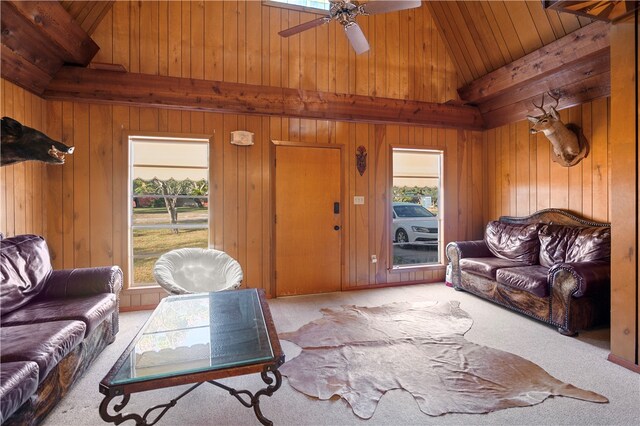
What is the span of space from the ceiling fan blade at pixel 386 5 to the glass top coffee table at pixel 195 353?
2.60 m

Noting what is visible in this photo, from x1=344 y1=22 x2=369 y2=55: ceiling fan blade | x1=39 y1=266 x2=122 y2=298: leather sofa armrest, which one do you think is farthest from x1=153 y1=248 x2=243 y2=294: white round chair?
x1=344 y1=22 x2=369 y2=55: ceiling fan blade

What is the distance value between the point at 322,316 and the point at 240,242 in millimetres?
1447

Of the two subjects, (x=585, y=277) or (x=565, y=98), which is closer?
(x=585, y=277)

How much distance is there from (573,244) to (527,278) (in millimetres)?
748

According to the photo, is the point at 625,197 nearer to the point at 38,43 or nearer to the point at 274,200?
the point at 274,200

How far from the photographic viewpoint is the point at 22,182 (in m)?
3.11

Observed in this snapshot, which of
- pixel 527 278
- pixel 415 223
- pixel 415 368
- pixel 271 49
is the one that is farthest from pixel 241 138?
pixel 527 278

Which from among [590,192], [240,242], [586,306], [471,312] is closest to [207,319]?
[240,242]

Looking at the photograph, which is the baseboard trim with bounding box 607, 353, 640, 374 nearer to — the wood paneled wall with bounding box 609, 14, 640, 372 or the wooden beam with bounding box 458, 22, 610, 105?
the wood paneled wall with bounding box 609, 14, 640, 372

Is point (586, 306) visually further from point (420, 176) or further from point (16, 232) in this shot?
point (16, 232)

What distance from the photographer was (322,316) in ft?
11.4

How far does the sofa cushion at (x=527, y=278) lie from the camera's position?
10.3ft

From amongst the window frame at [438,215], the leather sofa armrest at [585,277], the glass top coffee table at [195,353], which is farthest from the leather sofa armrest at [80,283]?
the leather sofa armrest at [585,277]

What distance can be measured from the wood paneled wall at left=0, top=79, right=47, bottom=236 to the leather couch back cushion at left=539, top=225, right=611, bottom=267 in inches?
223
